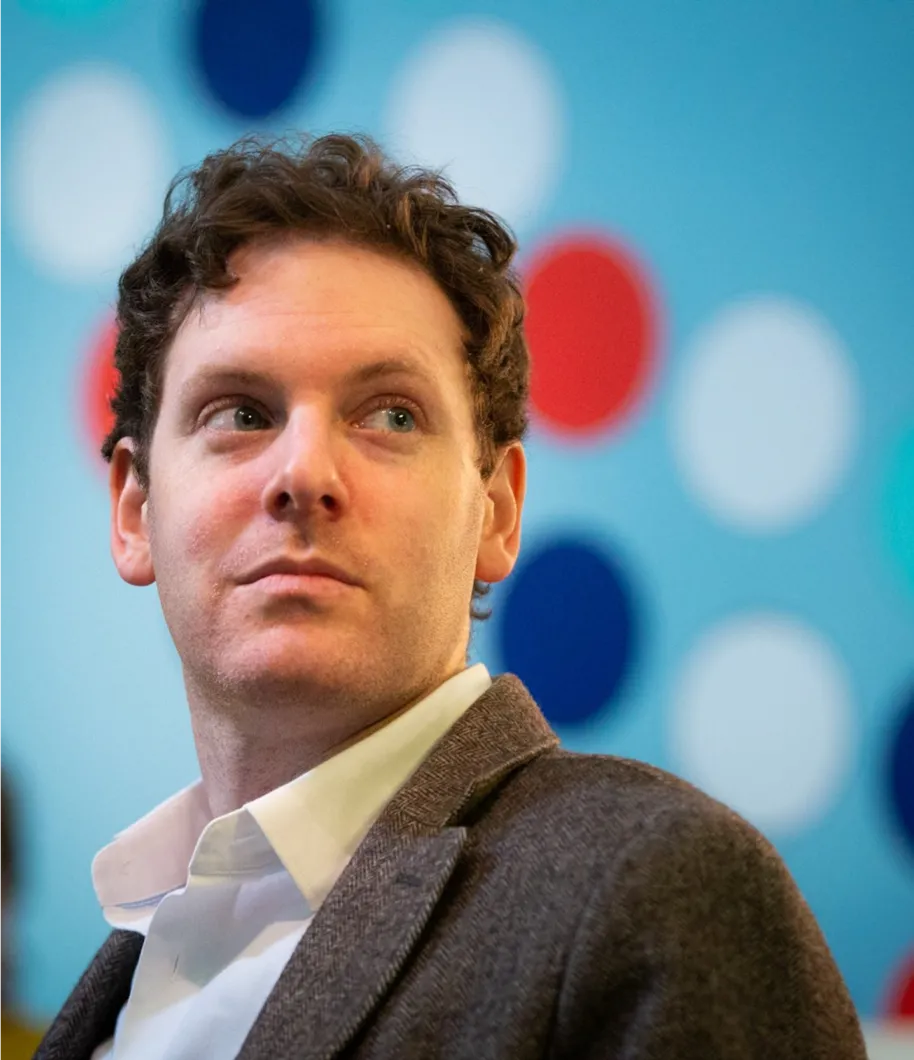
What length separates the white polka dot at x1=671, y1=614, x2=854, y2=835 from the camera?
4.96ft

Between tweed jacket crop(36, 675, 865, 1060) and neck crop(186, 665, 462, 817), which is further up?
neck crop(186, 665, 462, 817)

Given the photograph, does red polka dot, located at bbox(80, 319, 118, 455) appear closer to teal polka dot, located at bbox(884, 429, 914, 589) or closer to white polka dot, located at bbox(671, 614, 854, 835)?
white polka dot, located at bbox(671, 614, 854, 835)

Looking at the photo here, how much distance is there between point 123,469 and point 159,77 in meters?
0.79

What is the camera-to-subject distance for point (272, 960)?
2.79 feet

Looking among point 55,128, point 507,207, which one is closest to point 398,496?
point 507,207

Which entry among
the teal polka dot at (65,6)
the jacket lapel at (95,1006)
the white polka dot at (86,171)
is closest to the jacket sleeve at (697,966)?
the jacket lapel at (95,1006)

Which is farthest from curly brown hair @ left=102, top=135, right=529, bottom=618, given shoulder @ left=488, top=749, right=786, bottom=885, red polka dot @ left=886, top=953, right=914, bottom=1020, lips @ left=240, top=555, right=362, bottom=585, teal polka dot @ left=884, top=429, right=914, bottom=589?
red polka dot @ left=886, top=953, right=914, bottom=1020

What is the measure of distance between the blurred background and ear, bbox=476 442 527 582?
424mm

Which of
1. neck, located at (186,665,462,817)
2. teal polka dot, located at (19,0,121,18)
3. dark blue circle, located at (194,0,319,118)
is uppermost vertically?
teal polka dot, located at (19,0,121,18)

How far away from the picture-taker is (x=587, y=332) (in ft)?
5.28

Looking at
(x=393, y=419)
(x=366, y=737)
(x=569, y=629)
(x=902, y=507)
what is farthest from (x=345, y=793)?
(x=902, y=507)

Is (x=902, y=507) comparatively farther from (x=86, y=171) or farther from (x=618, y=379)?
(x=86, y=171)

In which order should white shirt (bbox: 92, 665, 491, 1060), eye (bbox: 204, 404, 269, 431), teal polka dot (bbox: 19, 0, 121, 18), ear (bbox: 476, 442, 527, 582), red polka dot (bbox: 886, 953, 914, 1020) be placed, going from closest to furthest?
1. white shirt (bbox: 92, 665, 491, 1060)
2. eye (bbox: 204, 404, 269, 431)
3. ear (bbox: 476, 442, 527, 582)
4. red polka dot (bbox: 886, 953, 914, 1020)
5. teal polka dot (bbox: 19, 0, 121, 18)

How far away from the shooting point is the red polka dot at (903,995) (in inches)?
57.9
